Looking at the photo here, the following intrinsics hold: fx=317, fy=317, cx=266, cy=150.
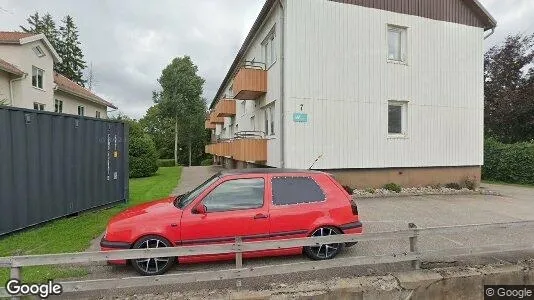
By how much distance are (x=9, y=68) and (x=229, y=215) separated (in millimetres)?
19784

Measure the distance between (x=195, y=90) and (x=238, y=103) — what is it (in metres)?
18.0

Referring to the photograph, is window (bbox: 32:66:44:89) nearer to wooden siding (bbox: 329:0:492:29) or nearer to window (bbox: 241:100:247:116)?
window (bbox: 241:100:247:116)

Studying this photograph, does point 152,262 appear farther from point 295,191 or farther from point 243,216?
point 295,191

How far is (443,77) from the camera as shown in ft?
43.3

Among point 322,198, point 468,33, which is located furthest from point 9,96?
point 468,33

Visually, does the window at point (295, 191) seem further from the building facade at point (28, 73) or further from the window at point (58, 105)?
the window at point (58, 105)

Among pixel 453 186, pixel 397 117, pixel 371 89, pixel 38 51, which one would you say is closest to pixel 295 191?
pixel 371 89

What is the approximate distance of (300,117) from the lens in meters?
11.3

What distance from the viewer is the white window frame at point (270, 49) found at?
12.8 m

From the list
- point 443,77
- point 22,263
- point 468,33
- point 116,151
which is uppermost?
point 468,33

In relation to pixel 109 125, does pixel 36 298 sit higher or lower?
lower

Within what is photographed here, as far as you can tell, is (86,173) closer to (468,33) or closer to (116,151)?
(116,151)

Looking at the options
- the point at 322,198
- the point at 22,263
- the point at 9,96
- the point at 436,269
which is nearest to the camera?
the point at 22,263

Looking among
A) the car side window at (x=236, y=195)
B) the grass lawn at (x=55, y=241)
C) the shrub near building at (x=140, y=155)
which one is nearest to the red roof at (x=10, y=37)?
the shrub near building at (x=140, y=155)
